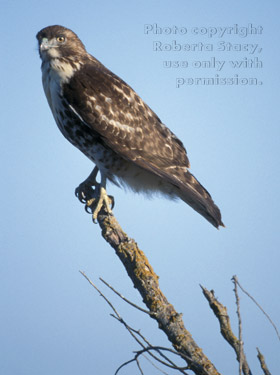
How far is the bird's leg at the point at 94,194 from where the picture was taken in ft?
14.6

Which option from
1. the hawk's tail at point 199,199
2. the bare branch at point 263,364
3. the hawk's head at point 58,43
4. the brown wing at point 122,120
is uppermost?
the hawk's head at point 58,43

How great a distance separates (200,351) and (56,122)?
283cm

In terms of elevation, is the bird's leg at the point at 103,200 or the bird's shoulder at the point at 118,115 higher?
the bird's shoulder at the point at 118,115

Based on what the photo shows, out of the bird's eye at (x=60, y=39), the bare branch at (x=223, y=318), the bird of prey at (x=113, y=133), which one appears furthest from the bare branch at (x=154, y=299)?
the bird's eye at (x=60, y=39)

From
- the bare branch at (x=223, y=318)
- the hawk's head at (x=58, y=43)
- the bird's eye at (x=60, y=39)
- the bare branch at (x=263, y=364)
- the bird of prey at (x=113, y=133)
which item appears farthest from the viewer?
the bird's eye at (x=60, y=39)

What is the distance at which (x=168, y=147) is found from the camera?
516cm

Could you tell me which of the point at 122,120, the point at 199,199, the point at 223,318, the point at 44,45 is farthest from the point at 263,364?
the point at 44,45

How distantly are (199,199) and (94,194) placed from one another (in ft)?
3.04

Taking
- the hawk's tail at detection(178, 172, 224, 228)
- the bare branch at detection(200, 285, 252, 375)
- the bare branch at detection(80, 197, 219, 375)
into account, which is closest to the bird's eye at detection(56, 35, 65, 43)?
the hawk's tail at detection(178, 172, 224, 228)

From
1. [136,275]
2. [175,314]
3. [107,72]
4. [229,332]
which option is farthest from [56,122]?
[229,332]

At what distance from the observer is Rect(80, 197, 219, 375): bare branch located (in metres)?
2.86

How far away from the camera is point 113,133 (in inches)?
192

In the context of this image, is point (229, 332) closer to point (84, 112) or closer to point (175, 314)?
point (175, 314)

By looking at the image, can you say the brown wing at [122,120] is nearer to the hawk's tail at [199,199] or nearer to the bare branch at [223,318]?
the hawk's tail at [199,199]
